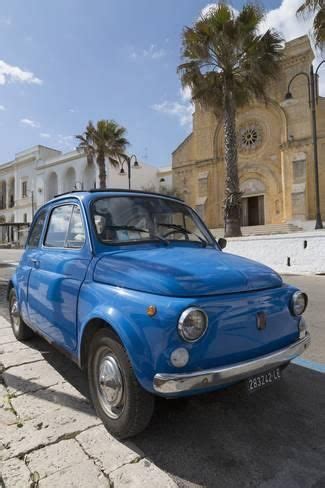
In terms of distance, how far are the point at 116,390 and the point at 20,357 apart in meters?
2.18

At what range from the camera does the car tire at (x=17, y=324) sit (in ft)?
15.4

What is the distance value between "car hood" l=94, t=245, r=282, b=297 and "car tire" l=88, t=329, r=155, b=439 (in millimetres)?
439

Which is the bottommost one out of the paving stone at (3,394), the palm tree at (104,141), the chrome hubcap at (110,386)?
the paving stone at (3,394)

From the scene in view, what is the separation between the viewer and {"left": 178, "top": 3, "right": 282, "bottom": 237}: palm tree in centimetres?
1755

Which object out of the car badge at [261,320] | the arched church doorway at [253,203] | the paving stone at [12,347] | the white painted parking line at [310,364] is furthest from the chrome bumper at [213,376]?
the arched church doorway at [253,203]

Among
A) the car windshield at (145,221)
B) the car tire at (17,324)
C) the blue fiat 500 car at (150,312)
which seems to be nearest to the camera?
the blue fiat 500 car at (150,312)

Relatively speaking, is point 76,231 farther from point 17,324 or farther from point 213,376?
point 17,324

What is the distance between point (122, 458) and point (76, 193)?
2342 mm

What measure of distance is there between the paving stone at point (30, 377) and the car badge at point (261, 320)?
6.96ft

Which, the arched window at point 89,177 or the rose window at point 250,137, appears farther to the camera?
the arched window at point 89,177

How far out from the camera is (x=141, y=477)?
210 centimetres

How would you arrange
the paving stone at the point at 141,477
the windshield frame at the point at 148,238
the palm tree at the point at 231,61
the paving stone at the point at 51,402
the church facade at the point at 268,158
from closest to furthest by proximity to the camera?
the paving stone at the point at 141,477 → the paving stone at the point at 51,402 → the windshield frame at the point at 148,238 → the palm tree at the point at 231,61 → the church facade at the point at 268,158

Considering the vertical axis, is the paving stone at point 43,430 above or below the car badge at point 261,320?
below

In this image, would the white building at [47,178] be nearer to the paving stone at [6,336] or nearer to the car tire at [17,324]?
the paving stone at [6,336]
